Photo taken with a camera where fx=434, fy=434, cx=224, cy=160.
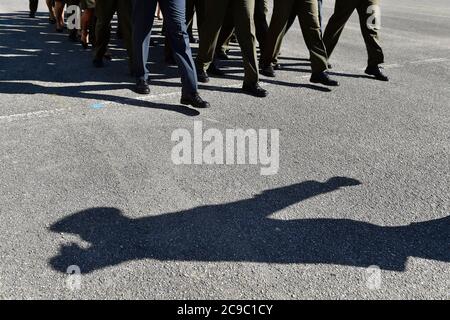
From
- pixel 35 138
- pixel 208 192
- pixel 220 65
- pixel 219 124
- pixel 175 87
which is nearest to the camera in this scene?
pixel 208 192

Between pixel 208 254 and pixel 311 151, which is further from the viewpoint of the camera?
pixel 311 151

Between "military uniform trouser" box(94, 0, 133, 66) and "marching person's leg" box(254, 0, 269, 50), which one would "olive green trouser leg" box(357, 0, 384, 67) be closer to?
"marching person's leg" box(254, 0, 269, 50)

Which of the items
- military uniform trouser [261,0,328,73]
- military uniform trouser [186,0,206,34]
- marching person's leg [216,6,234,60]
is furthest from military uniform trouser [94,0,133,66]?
military uniform trouser [261,0,328,73]

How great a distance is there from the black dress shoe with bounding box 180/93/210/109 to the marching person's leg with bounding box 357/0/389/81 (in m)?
2.64

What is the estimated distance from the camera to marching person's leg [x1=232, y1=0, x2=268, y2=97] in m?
4.70

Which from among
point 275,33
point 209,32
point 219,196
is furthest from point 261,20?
point 219,196

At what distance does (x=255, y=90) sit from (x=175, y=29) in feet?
3.81

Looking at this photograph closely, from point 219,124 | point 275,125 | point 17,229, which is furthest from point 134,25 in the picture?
point 17,229

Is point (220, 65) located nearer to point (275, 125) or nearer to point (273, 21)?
point (273, 21)

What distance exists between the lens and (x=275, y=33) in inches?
220

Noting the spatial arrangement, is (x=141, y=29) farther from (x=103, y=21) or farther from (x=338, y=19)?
(x=338, y=19)

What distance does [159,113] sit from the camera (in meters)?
4.21
